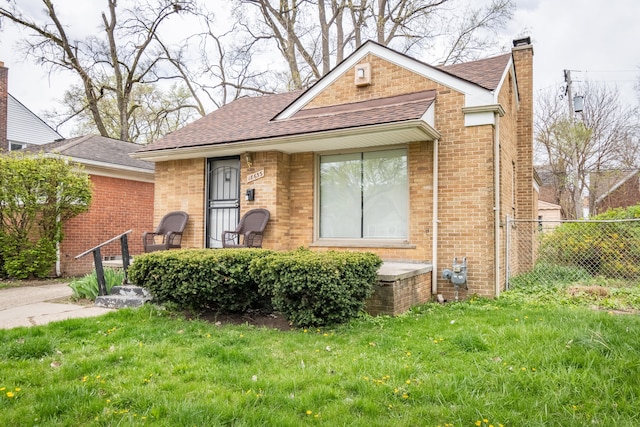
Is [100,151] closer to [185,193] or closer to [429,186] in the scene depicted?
[185,193]

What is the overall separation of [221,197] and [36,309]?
394 centimetres

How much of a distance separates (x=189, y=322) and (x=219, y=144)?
4.13 m

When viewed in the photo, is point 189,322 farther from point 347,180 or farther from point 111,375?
point 347,180

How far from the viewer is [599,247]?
9.50 metres

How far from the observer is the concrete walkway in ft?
17.9

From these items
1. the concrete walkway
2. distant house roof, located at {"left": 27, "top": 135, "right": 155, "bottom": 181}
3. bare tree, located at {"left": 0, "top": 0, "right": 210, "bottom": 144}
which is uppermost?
bare tree, located at {"left": 0, "top": 0, "right": 210, "bottom": 144}

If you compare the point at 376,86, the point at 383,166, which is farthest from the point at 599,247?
the point at 376,86

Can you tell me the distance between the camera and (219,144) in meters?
8.30

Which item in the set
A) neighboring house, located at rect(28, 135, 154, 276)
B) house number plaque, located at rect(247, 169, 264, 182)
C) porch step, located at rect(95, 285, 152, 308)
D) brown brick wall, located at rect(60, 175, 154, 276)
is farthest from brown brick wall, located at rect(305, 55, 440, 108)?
brown brick wall, located at rect(60, 175, 154, 276)

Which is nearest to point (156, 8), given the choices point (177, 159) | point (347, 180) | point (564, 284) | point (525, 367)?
point (177, 159)

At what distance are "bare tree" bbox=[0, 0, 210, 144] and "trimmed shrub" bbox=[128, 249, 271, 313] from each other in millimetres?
16923

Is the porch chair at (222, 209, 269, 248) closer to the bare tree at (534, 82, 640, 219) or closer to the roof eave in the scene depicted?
the roof eave

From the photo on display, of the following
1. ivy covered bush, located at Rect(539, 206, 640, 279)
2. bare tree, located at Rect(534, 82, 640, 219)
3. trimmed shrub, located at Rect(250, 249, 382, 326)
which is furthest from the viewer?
bare tree, located at Rect(534, 82, 640, 219)

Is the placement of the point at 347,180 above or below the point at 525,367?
above
